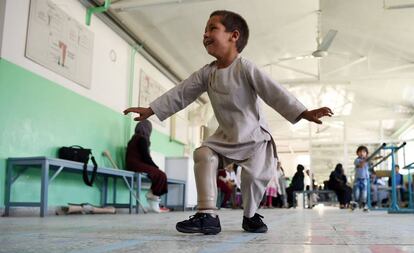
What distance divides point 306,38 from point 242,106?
623 centimetres

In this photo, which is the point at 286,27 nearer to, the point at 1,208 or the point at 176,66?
the point at 176,66

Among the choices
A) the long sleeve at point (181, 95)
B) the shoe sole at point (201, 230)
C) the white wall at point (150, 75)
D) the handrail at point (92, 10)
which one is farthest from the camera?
the white wall at point (150, 75)

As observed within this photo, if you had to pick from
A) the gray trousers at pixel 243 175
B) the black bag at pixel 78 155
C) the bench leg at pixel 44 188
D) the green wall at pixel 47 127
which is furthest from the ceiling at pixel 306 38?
the gray trousers at pixel 243 175

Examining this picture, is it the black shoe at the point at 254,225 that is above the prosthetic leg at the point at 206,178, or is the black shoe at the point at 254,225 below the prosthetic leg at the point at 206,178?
below

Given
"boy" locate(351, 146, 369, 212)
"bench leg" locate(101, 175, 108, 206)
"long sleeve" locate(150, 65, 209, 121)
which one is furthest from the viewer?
"boy" locate(351, 146, 369, 212)

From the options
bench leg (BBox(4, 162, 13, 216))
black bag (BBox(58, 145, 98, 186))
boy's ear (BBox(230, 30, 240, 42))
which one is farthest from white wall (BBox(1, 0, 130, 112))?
boy's ear (BBox(230, 30, 240, 42))

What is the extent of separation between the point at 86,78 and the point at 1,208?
7.03ft

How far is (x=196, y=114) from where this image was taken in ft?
34.2

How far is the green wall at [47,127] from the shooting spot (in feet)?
14.1

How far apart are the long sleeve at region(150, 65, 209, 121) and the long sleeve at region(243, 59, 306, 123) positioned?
0.25 meters

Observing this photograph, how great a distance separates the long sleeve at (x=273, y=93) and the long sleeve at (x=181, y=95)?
247 millimetres

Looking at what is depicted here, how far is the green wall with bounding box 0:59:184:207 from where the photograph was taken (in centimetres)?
429

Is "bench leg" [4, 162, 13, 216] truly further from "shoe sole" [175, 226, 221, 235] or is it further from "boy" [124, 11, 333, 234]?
"shoe sole" [175, 226, 221, 235]

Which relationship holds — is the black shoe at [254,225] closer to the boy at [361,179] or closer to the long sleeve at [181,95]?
the long sleeve at [181,95]
